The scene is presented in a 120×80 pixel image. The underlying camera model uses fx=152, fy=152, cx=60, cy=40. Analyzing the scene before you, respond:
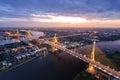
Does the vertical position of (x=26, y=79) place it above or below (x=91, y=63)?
below

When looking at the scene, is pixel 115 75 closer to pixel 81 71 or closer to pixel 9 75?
pixel 81 71

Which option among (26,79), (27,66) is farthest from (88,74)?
(27,66)

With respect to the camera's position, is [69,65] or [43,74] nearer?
[43,74]

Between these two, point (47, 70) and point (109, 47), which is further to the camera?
point (109, 47)

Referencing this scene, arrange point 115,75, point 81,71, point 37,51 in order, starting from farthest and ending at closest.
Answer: point 37,51, point 81,71, point 115,75

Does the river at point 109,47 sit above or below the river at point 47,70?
above

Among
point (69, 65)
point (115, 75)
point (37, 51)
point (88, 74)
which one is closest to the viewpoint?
point (115, 75)

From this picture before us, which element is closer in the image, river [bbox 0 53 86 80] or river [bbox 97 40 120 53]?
river [bbox 0 53 86 80]

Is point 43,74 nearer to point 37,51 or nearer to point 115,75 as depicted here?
point 115,75

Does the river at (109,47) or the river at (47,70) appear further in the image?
the river at (109,47)

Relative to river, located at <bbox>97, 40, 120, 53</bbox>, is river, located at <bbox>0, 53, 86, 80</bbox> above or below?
below

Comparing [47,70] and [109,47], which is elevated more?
[109,47]
